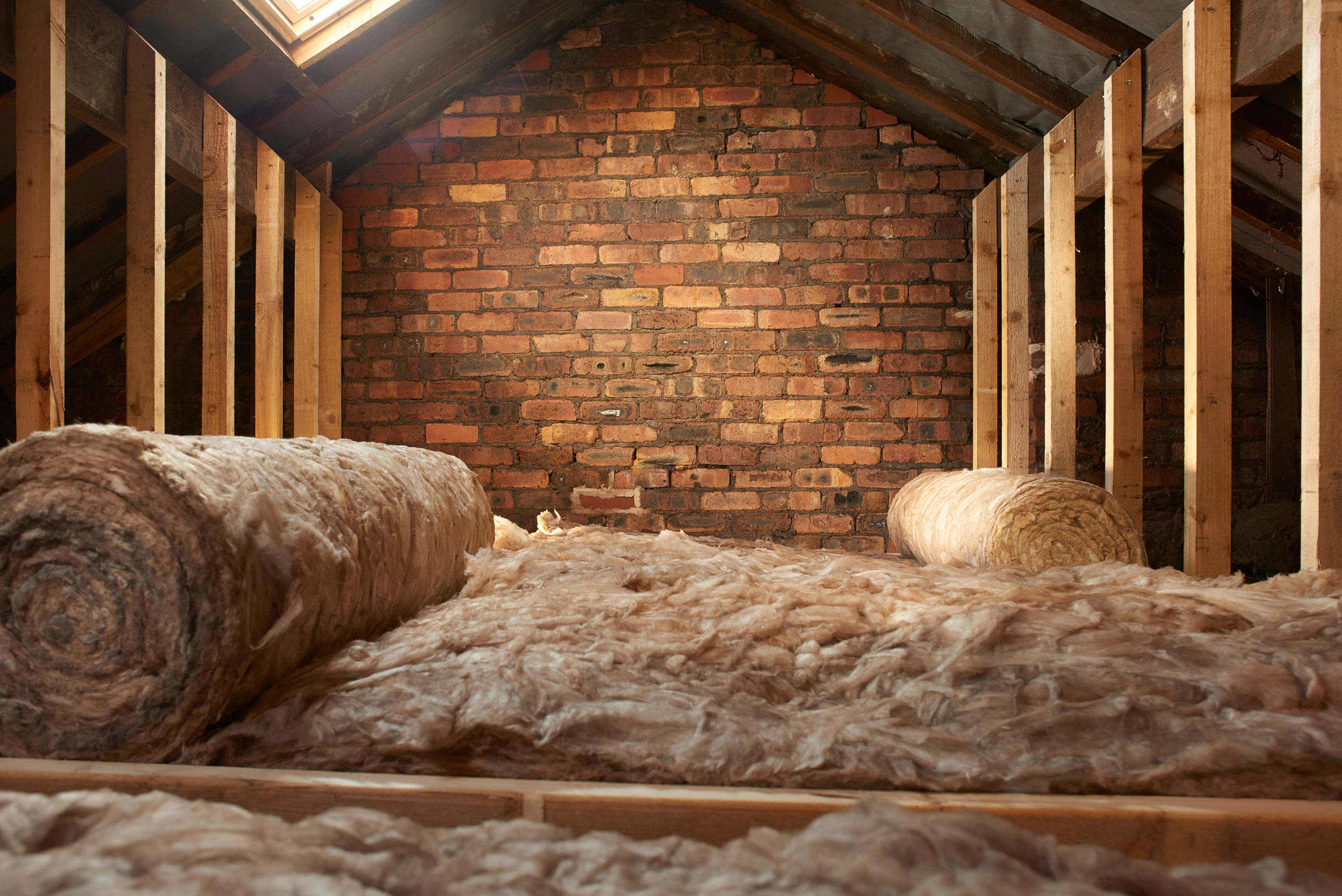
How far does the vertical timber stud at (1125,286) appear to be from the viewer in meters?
2.21

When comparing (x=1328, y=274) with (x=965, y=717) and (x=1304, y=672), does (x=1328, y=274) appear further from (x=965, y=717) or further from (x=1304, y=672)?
(x=965, y=717)

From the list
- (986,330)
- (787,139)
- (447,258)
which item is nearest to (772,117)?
(787,139)

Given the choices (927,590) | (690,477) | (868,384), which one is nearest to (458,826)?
(927,590)

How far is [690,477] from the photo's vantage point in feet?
11.6

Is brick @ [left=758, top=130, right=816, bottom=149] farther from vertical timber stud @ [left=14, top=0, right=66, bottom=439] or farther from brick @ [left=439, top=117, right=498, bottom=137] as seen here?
vertical timber stud @ [left=14, top=0, right=66, bottom=439]

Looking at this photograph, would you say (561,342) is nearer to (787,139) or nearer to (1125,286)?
(787,139)

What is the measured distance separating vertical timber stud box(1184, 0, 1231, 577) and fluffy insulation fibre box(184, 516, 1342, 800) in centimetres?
52

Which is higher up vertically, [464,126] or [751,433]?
[464,126]

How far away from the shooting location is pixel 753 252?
3.49 meters

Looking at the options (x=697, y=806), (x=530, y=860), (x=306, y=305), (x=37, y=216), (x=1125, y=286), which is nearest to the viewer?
(x=530, y=860)

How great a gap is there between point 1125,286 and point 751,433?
1.66m

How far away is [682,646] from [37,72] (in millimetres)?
1965

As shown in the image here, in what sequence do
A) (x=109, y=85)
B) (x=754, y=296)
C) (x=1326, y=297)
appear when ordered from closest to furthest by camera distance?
(x=1326, y=297) → (x=109, y=85) → (x=754, y=296)

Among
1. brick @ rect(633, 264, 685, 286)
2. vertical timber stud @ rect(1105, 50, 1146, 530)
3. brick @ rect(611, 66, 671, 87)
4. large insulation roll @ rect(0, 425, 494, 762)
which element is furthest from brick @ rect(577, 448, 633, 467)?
large insulation roll @ rect(0, 425, 494, 762)
